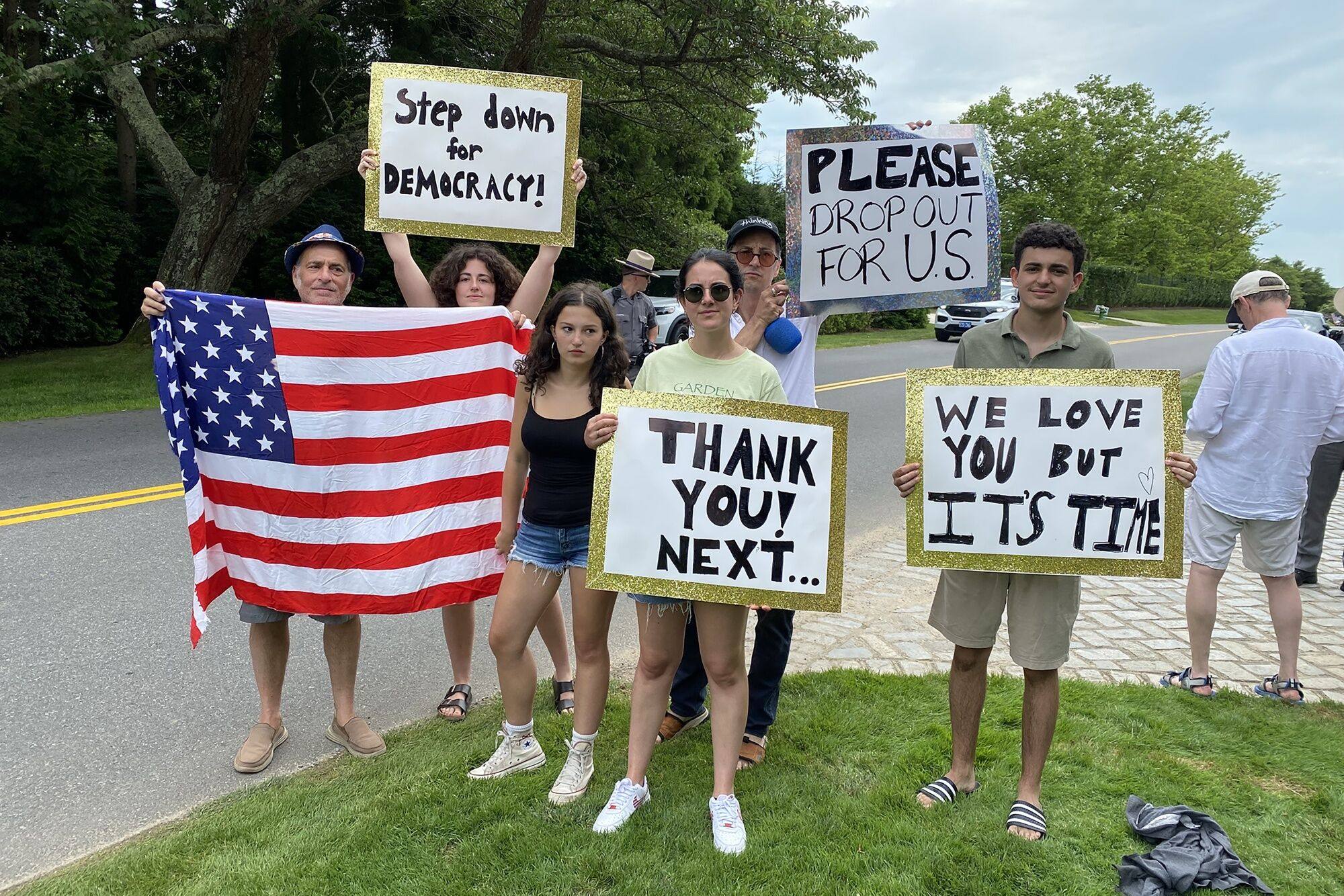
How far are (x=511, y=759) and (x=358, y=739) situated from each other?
0.70 m

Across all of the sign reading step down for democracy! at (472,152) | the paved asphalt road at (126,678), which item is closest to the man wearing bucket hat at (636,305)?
the paved asphalt road at (126,678)

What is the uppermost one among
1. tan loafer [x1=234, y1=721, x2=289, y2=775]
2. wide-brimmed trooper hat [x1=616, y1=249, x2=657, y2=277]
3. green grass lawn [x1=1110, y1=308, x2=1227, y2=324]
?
green grass lawn [x1=1110, y1=308, x2=1227, y2=324]

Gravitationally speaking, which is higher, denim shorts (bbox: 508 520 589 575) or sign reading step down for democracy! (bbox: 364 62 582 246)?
sign reading step down for democracy! (bbox: 364 62 582 246)

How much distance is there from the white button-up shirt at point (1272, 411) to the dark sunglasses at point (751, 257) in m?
2.33

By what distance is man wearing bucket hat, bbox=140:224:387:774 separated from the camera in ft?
11.9

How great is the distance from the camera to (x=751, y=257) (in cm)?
348

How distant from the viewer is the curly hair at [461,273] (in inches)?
157

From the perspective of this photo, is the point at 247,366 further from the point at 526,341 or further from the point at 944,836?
the point at 944,836

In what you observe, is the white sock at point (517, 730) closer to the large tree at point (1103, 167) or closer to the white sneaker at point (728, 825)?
the white sneaker at point (728, 825)

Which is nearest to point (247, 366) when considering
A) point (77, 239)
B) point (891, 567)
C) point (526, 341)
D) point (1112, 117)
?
point (526, 341)

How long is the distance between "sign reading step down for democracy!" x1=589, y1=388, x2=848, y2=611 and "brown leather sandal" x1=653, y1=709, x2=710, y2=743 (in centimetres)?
109

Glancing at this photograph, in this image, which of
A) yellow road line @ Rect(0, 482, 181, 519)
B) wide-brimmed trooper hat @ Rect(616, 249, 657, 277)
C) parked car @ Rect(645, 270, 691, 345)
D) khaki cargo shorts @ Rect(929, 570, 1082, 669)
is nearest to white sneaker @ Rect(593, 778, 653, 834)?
khaki cargo shorts @ Rect(929, 570, 1082, 669)

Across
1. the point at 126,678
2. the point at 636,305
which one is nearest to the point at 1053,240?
the point at 126,678

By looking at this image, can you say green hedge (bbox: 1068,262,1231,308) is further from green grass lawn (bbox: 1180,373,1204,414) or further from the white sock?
the white sock
